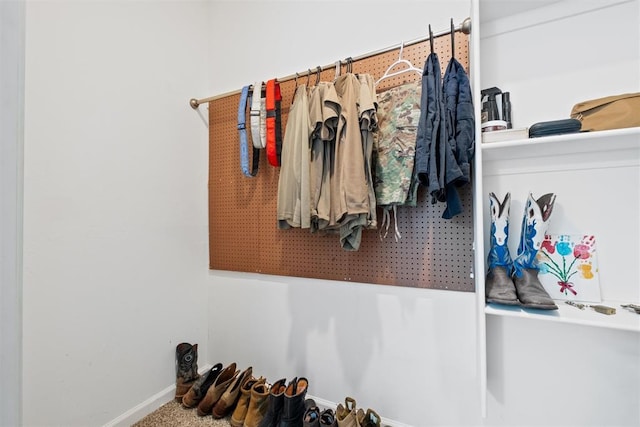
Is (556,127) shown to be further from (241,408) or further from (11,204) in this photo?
(241,408)

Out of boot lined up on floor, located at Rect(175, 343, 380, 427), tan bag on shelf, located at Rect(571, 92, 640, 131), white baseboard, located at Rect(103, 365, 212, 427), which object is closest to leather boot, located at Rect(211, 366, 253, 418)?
boot lined up on floor, located at Rect(175, 343, 380, 427)

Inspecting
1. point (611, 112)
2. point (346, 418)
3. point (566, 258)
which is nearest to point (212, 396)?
point (346, 418)

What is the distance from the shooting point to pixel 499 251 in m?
1.11

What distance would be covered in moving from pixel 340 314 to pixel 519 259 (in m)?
0.90

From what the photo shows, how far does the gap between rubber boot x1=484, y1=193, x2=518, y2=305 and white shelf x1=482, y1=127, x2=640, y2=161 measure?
0.59 ft

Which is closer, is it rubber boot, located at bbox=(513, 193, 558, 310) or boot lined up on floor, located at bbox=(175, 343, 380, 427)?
rubber boot, located at bbox=(513, 193, 558, 310)

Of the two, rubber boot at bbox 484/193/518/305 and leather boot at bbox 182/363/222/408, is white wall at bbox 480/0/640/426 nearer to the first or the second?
rubber boot at bbox 484/193/518/305

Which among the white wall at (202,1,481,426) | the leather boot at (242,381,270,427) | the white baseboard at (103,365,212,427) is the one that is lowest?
the white baseboard at (103,365,212,427)

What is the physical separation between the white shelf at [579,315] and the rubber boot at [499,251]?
0.07 metres

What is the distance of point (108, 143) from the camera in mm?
1395

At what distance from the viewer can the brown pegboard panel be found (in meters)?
1.26

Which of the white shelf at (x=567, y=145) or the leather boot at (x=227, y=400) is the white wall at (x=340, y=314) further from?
the white shelf at (x=567, y=145)

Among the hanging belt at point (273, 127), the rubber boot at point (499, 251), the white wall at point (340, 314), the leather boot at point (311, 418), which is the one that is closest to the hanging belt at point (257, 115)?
the hanging belt at point (273, 127)

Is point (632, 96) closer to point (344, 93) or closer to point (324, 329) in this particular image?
point (344, 93)
